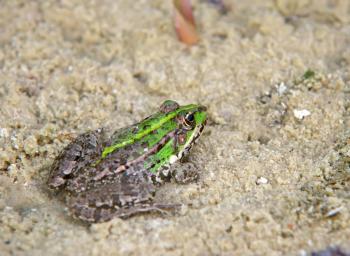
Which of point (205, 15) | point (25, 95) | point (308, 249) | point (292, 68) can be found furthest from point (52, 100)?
point (308, 249)

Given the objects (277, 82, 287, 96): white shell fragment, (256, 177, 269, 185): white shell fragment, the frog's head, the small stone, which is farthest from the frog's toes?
the small stone

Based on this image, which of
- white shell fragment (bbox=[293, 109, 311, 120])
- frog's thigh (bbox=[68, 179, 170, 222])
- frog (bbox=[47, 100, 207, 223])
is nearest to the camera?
frog's thigh (bbox=[68, 179, 170, 222])

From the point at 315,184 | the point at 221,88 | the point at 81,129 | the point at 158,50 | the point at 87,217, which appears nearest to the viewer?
the point at 87,217

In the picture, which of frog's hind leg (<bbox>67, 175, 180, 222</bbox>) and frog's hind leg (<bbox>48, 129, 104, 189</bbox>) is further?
frog's hind leg (<bbox>48, 129, 104, 189</bbox>)

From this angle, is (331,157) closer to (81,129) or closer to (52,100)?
(81,129)

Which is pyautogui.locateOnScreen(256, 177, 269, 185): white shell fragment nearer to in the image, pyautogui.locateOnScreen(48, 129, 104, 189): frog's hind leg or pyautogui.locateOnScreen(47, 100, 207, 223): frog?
pyautogui.locateOnScreen(47, 100, 207, 223): frog

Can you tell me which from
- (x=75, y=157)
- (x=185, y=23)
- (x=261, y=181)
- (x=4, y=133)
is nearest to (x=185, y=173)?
(x=261, y=181)

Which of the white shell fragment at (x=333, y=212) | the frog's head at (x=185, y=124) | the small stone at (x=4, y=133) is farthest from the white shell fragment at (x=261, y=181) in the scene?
the small stone at (x=4, y=133)
